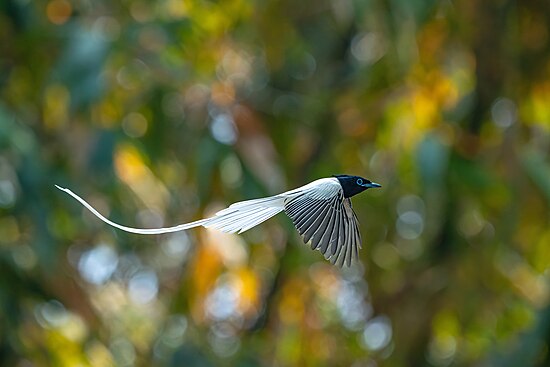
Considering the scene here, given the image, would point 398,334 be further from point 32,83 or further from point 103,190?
point 32,83

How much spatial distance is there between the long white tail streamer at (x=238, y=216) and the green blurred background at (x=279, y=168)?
2087 millimetres

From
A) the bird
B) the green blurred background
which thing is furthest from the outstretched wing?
the green blurred background

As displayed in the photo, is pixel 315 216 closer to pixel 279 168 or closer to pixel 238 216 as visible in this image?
pixel 238 216

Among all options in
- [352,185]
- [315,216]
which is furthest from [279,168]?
[315,216]

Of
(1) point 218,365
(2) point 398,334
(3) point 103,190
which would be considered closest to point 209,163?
(3) point 103,190

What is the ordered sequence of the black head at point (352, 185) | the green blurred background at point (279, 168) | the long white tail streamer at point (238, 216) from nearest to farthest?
the long white tail streamer at point (238, 216) → the black head at point (352, 185) → the green blurred background at point (279, 168)

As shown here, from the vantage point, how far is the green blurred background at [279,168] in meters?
3.98

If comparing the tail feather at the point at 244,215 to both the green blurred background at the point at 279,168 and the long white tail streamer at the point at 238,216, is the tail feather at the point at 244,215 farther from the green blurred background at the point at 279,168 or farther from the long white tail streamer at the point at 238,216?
the green blurred background at the point at 279,168

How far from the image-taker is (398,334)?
4.63 m

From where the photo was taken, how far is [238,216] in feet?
5.09

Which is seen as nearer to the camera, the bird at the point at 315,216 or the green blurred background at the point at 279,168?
the bird at the point at 315,216

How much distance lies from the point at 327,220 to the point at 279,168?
2.84 metres

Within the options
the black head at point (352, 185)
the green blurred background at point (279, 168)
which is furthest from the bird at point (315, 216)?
the green blurred background at point (279, 168)

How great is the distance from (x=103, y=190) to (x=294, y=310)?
3.26 feet
